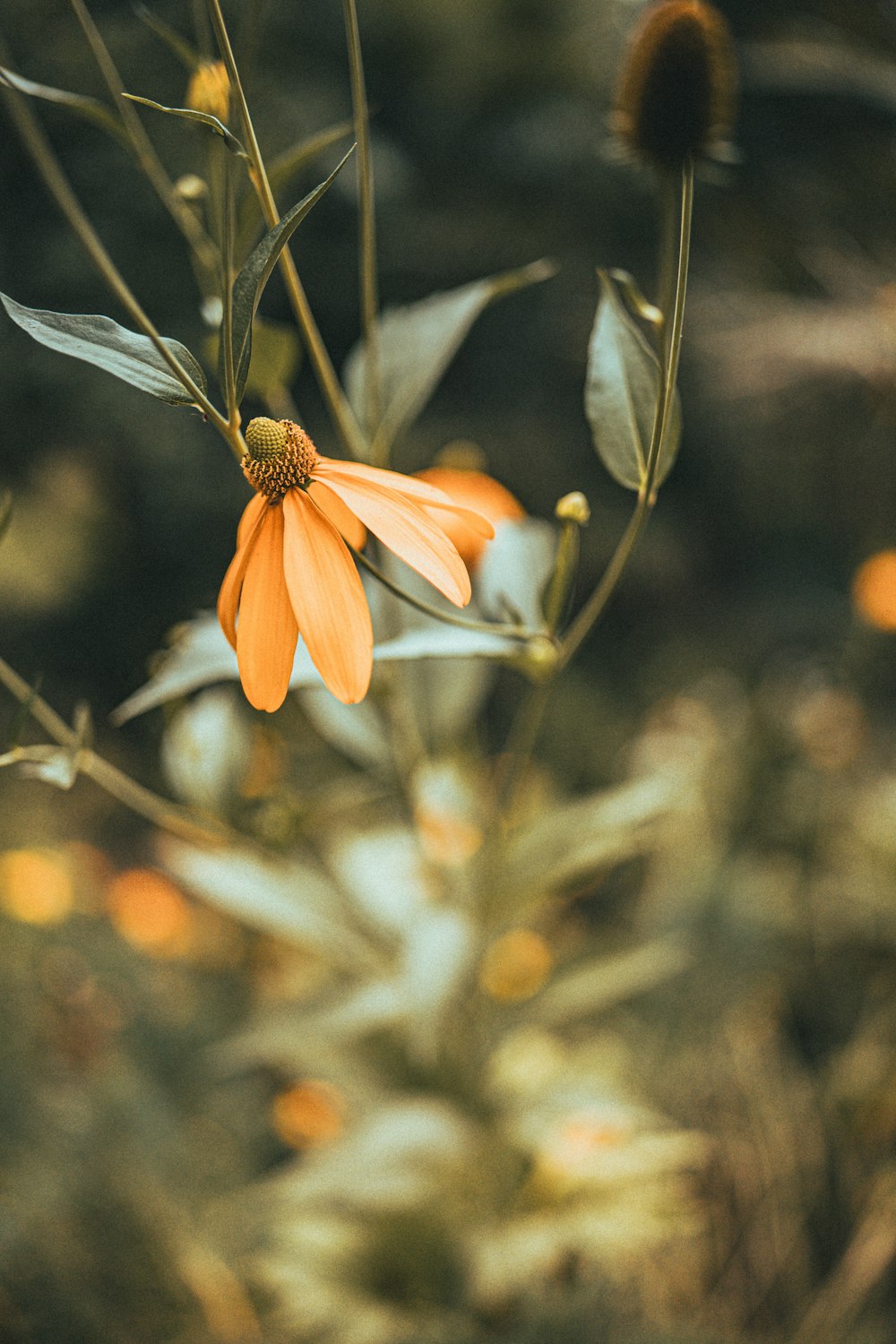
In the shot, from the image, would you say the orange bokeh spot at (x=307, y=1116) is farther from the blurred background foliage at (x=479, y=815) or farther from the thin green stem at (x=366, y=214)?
the thin green stem at (x=366, y=214)

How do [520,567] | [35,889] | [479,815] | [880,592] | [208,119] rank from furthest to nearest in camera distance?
[35,889] < [880,592] < [479,815] < [520,567] < [208,119]

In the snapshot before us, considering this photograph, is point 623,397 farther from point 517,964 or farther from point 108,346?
point 517,964

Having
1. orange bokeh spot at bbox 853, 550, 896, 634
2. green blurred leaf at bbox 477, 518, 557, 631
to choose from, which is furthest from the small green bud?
orange bokeh spot at bbox 853, 550, 896, 634

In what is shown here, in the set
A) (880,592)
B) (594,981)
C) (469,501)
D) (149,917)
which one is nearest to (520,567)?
(469,501)

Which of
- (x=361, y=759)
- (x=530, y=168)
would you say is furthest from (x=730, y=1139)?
(x=530, y=168)

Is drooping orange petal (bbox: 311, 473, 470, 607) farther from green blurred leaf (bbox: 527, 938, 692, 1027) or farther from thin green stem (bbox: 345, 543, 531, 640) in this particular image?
green blurred leaf (bbox: 527, 938, 692, 1027)
